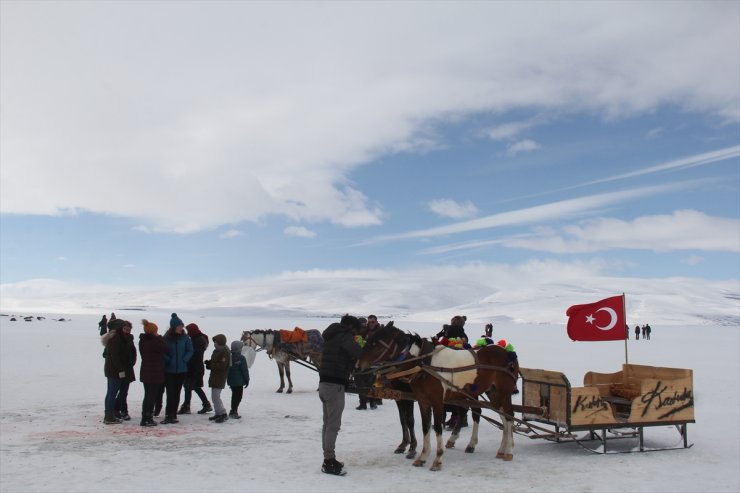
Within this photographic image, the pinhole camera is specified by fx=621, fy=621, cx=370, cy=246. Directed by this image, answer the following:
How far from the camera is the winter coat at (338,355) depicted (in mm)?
8670

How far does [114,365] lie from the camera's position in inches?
467

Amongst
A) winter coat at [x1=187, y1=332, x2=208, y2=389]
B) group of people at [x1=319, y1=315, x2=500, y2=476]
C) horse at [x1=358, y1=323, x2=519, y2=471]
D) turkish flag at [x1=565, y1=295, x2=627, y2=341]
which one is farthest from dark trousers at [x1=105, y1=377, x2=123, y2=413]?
turkish flag at [x1=565, y1=295, x2=627, y2=341]

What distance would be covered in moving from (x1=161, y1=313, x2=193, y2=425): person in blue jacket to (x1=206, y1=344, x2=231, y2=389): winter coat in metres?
0.52

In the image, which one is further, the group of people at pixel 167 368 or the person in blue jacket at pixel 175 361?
the person in blue jacket at pixel 175 361

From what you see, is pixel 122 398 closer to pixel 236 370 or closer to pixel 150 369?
pixel 150 369

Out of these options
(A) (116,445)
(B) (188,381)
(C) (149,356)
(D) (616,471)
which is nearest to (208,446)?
(A) (116,445)

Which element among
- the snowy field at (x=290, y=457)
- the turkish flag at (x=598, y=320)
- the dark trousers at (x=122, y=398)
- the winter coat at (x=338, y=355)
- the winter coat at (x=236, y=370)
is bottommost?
the snowy field at (x=290, y=457)

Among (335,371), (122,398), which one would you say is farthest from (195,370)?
(335,371)

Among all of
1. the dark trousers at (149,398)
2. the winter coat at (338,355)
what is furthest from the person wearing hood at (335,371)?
the dark trousers at (149,398)

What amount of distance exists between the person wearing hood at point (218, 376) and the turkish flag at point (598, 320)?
22.2ft

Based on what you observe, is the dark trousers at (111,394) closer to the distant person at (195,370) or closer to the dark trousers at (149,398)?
the dark trousers at (149,398)

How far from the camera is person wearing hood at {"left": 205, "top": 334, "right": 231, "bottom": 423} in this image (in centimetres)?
1235

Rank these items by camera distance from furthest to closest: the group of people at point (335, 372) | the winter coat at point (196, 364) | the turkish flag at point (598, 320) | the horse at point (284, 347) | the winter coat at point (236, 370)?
the horse at point (284, 347)
the winter coat at point (196, 364)
the winter coat at point (236, 370)
the turkish flag at point (598, 320)
the group of people at point (335, 372)

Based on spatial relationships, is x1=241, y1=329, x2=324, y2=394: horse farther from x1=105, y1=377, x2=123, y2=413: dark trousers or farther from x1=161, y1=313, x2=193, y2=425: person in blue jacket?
x1=105, y1=377, x2=123, y2=413: dark trousers
